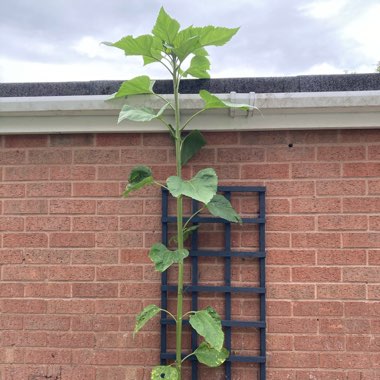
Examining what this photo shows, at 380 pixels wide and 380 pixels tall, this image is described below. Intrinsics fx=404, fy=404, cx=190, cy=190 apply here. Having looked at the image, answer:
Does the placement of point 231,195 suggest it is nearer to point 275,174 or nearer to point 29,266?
point 275,174

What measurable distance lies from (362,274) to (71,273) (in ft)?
5.41

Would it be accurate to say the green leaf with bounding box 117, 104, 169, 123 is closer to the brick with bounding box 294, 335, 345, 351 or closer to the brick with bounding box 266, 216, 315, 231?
the brick with bounding box 266, 216, 315, 231

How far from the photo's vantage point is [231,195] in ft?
7.53

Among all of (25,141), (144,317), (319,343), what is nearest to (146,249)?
(144,317)

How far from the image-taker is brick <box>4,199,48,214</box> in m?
2.38

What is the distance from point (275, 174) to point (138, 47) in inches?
39.9

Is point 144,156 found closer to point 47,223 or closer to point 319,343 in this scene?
point 47,223

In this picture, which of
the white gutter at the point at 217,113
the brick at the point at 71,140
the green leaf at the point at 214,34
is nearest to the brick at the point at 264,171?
the white gutter at the point at 217,113

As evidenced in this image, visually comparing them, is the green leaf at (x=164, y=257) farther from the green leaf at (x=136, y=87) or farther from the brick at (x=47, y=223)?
the green leaf at (x=136, y=87)

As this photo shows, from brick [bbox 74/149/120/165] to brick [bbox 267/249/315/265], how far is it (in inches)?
41.0

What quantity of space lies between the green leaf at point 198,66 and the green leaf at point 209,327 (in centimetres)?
123

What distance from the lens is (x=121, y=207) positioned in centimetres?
234

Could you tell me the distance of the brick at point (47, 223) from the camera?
7.75 feet

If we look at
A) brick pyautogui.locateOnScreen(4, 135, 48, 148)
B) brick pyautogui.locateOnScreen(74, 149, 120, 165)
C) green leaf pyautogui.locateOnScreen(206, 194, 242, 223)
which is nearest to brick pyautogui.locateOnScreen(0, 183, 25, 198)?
brick pyautogui.locateOnScreen(4, 135, 48, 148)
